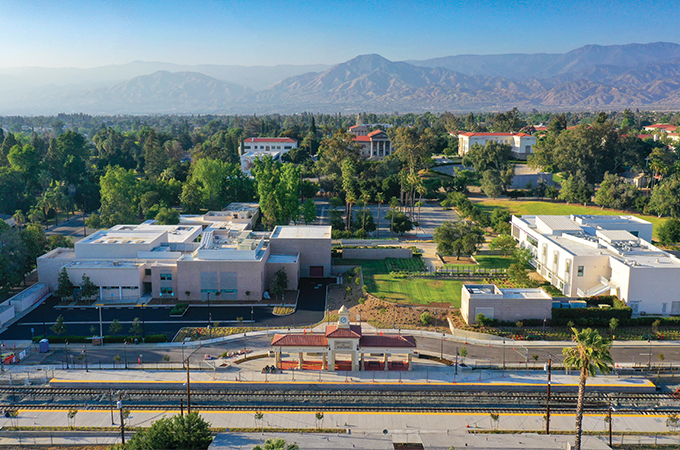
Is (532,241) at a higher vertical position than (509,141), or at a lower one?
lower

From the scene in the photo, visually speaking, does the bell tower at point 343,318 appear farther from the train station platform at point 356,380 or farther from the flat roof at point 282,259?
the flat roof at point 282,259

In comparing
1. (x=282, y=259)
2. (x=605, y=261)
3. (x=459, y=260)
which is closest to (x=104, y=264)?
(x=282, y=259)

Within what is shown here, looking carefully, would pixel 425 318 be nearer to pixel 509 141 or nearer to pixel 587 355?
pixel 587 355

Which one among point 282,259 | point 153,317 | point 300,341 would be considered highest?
point 282,259

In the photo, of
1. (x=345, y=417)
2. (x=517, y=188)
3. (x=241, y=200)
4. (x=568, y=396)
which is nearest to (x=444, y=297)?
(x=568, y=396)

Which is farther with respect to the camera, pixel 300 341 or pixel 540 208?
pixel 540 208

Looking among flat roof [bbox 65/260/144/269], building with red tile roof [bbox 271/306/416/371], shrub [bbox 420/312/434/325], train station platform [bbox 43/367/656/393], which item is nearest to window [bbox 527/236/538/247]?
shrub [bbox 420/312/434/325]
